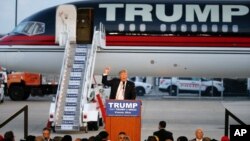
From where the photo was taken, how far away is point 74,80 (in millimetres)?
21859

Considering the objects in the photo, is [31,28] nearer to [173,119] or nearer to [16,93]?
[173,119]

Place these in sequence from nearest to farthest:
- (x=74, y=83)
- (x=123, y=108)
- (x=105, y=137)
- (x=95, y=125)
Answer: (x=105, y=137) < (x=123, y=108) < (x=95, y=125) < (x=74, y=83)

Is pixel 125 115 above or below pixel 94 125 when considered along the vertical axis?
above

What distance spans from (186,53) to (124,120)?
10.4m

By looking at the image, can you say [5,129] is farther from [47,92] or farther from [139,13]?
[47,92]

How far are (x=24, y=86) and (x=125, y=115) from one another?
24.3 metres

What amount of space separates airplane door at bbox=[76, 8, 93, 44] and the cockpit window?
5.03 feet

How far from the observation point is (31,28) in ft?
84.3

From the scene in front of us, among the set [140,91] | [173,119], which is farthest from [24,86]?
[173,119]

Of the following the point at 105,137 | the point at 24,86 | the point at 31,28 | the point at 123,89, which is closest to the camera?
the point at 105,137

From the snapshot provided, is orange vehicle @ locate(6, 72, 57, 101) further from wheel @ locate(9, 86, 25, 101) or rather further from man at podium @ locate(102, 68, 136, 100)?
man at podium @ locate(102, 68, 136, 100)

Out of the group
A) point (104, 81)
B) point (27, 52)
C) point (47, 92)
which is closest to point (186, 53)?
point (27, 52)

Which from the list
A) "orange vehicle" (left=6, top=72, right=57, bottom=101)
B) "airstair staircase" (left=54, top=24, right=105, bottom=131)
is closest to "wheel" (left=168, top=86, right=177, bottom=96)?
"orange vehicle" (left=6, top=72, right=57, bottom=101)

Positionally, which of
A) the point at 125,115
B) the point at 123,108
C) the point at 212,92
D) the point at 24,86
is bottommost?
the point at 212,92
